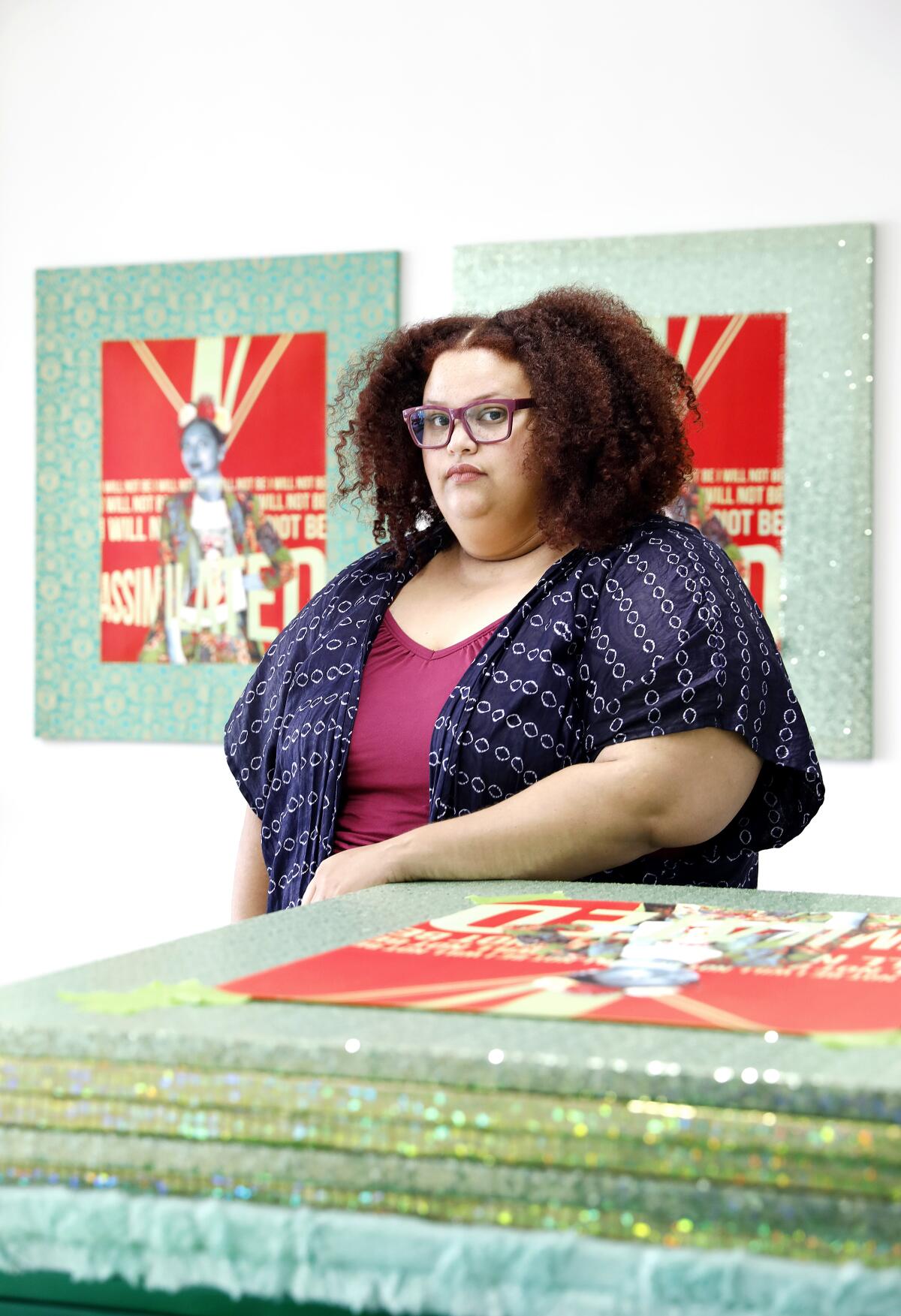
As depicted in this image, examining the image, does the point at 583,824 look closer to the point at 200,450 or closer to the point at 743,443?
the point at 743,443

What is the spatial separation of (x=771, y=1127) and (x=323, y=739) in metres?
1.19

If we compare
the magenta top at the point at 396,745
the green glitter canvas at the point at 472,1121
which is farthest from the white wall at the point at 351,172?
the green glitter canvas at the point at 472,1121

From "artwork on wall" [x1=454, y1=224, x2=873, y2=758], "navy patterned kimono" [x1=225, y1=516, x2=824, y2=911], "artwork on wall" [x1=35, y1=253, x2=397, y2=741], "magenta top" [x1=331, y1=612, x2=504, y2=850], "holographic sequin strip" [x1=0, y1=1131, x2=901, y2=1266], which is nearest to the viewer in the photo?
"holographic sequin strip" [x1=0, y1=1131, x2=901, y2=1266]

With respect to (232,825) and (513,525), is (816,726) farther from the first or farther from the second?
(513,525)

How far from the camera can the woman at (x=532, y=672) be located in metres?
1.49

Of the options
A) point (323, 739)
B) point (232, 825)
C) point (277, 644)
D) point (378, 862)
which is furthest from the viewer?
point (232, 825)

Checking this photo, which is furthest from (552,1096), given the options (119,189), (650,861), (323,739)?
(119,189)

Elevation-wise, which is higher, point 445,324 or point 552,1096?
point 445,324

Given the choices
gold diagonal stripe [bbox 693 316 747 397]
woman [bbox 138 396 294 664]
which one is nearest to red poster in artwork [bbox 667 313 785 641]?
gold diagonal stripe [bbox 693 316 747 397]

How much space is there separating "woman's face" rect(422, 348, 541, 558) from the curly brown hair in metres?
0.02

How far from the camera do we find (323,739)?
1.68 metres

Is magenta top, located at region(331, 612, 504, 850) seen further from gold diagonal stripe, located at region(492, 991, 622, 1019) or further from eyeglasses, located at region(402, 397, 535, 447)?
gold diagonal stripe, located at region(492, 991, 622, 1019)

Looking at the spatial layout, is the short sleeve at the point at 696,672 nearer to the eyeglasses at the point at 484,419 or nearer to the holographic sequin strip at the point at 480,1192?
the eyeglasses at the point at 484,419

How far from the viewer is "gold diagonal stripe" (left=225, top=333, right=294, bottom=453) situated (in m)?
3.63
